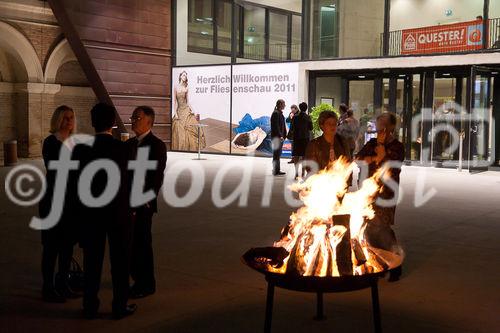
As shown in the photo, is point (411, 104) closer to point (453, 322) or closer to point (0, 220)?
point (0, 220)

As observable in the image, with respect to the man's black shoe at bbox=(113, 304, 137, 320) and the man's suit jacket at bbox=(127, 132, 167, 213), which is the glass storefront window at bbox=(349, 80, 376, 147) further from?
the man's black shoe at bbox=(113, 304, 137, 320)

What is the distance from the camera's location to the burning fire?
4.05 m

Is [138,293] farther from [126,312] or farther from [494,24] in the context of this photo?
[494,24]

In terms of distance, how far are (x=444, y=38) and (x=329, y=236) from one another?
1536 centimetres

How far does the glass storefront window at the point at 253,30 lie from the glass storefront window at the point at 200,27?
1.35 m

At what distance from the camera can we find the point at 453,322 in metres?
4.86

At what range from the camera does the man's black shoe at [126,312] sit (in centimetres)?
485

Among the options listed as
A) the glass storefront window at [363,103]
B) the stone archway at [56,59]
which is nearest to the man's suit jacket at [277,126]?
the glass storefront window at [363,103]

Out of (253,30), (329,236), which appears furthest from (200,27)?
(329,236)

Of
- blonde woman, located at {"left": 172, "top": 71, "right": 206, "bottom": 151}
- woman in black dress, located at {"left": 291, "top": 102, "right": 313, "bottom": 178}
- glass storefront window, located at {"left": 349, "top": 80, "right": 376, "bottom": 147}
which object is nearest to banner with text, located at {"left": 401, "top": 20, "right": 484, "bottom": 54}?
glass storefront window, located at {"left": 349, "top": 80, "right": 376, "bottom": 147}

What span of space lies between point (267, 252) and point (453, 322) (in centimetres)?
175

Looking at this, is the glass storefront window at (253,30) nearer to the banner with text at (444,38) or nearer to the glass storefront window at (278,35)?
the glass storefront window at (278,35)

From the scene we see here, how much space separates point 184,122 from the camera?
2323 cm

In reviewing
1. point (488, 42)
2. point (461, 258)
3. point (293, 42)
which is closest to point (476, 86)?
point (488, 42)
